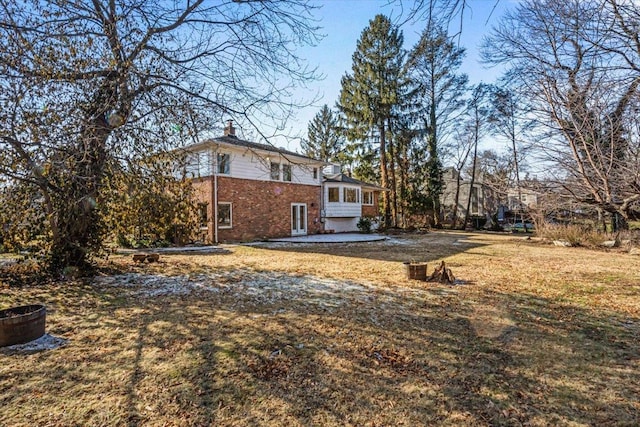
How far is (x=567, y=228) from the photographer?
15336 mm

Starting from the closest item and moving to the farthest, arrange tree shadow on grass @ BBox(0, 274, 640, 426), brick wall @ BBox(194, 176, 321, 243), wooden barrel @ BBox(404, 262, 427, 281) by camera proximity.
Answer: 1. tree shadow on grass @ BBox(0, 274, 640, 426)
2. wooden barrel @ BBox(404, 262, 427, 281)
3. brick wall @ BBox(194, 176, 321, 243)

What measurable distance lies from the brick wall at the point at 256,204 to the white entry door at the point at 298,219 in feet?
0.87

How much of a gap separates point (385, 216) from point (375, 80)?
32.5 feet

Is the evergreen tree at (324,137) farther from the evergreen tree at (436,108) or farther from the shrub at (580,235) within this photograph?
the shrub at (580,235)

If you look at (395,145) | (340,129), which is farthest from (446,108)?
(340,129)

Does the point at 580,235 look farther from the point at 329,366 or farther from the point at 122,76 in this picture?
the point at 122,76

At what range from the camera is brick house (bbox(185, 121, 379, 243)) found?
1561 cm

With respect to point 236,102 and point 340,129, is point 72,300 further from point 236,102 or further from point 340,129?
point 340,129

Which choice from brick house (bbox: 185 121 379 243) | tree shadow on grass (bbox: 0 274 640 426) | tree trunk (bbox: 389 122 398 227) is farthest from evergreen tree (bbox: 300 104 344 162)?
tree shadow on grass (bbox: 0 274 640 426)

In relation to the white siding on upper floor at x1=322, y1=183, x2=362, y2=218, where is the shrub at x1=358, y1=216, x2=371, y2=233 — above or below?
below

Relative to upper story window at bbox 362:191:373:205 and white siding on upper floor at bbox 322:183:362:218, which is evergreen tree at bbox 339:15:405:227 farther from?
white siding on upper floor at bbox 322:183:362:218

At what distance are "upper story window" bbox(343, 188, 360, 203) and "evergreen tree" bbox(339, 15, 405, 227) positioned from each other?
9.05ft

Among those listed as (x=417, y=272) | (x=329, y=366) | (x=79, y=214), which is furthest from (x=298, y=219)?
(x=329, y=366)

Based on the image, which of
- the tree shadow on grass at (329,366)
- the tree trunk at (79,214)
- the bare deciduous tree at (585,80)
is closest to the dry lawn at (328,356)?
the tree shadow on grass at (329,366)
